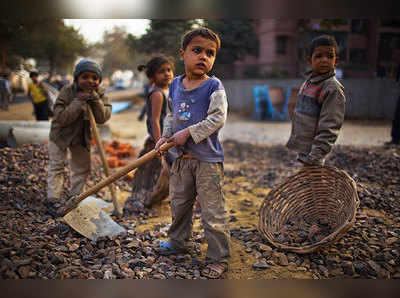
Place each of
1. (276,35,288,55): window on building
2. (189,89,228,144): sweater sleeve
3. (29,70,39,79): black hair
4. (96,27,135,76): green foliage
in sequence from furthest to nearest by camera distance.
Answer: (276,35,288,55): window on building < (29,70,39,79): black hair < (96,27,135,76): green foliage < (189,89,228,144): sweater sleeve

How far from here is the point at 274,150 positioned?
6754 mm

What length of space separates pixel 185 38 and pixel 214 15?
0.30 metres

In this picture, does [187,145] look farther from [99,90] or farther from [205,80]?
[99,90]

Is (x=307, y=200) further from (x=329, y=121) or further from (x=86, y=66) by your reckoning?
(x=86, y=66)

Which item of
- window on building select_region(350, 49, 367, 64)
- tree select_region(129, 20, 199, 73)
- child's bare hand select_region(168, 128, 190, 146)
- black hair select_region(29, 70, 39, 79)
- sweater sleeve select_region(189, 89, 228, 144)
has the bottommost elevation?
child's bare hand select_region(168, 128, 190, 146)

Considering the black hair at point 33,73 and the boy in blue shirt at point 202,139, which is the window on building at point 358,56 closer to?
the boy in blue shirt at point 202,139

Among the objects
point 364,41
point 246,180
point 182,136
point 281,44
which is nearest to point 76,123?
point 182,136

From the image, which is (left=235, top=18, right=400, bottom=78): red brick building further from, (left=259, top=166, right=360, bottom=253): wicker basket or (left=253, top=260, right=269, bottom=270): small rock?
(left=253, top=260, right=269, bottom=270): small rock

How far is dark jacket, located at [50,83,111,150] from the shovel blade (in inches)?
32.2

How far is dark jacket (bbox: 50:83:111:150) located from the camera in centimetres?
312

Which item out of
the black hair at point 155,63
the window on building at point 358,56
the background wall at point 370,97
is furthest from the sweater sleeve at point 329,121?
the black hair at point 155,63

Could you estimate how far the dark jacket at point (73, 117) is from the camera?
3119mm

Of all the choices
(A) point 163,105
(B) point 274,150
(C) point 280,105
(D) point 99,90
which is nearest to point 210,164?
(A) point 163,105

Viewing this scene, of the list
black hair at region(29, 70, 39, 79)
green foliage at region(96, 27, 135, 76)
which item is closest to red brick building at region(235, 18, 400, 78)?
green foliage at region(96, 27, 135, 76)
